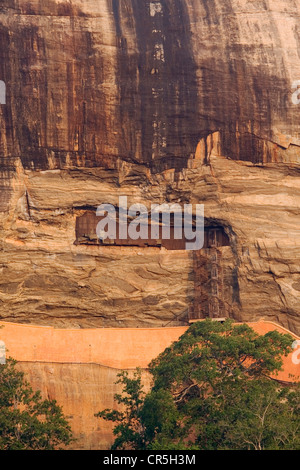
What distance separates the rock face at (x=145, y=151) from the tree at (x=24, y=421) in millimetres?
5578

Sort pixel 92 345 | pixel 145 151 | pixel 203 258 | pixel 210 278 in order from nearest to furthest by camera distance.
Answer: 1. pixel 92 345
2. pixel 145 151
3. pixel 210 278
4. pixel 203 258

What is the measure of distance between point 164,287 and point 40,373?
19.6ft

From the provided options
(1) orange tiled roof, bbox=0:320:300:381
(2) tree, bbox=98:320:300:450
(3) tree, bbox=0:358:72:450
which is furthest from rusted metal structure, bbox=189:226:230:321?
A: (3) tree, bbox=0:358:72:450

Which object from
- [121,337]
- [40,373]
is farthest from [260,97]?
[40,373]

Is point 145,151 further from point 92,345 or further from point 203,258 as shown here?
point 92,345

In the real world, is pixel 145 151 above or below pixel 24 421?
above

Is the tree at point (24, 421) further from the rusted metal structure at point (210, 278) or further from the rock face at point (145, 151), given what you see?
the rusted metal structure at point (210, 278)

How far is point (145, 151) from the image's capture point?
30844 millimetres

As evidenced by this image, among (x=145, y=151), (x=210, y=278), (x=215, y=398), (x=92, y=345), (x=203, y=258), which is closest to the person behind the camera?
(x=215, y=398)

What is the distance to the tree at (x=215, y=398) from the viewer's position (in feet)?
71.9

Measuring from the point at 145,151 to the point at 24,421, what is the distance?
10.9 meters

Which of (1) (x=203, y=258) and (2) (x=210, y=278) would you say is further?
(1) (x=203, y=258)

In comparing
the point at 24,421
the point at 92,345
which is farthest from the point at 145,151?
the point at 24,421

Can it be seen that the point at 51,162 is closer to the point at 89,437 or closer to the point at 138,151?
the point at 138,151
